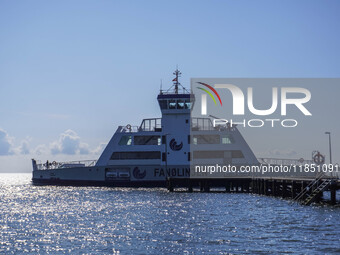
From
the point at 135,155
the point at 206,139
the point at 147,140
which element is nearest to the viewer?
the point at 206,139

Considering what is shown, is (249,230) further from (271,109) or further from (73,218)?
(271,109)

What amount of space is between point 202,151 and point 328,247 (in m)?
42.9

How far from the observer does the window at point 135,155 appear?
215ft

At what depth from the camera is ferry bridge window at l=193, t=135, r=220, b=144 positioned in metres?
65.4

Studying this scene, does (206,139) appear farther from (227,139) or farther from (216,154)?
(227,139)

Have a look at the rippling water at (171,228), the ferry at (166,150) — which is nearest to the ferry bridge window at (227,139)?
the ferry at (166,150)

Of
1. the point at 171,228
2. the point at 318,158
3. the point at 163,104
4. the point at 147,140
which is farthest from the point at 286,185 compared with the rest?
the point at 171,228

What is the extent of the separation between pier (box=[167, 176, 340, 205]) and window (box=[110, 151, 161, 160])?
6.61m

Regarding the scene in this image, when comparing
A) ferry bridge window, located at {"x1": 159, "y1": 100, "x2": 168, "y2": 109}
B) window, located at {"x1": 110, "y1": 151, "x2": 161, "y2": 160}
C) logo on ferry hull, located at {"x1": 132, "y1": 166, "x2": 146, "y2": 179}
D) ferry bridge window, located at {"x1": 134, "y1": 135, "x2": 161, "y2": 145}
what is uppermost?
ferry bridge window, located at {"x1": 159, "y1": 100, "x2": 168, "y2": 109}

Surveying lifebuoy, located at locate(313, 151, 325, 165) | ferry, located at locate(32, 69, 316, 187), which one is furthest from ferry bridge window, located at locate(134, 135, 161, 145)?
lifebuoy, located at locate(313, 151, 325, 165)

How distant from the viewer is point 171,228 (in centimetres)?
2889

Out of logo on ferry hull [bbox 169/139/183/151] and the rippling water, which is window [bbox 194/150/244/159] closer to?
logo on ferry hull [bbox 169/139/183/151]

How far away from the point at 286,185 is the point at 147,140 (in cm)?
2215

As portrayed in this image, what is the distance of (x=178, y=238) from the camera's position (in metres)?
25.5
